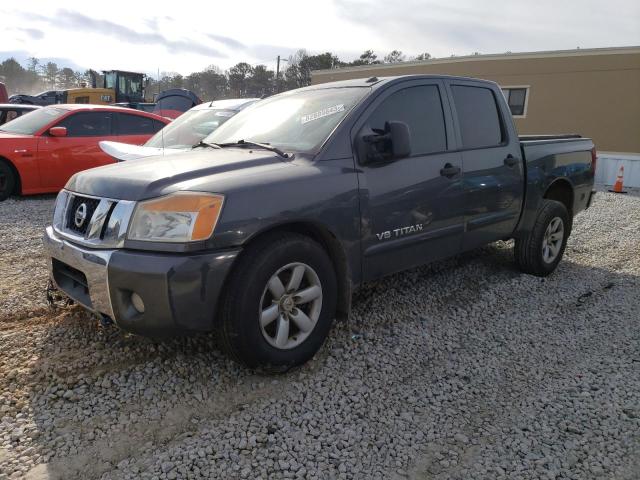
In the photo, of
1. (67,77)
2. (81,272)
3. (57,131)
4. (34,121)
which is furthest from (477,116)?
(67,77)

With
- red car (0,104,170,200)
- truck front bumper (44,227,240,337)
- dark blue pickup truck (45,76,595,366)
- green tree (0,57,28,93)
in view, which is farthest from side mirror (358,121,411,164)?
green tree (0,57,28,93)

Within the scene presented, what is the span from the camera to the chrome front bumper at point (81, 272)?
2.65 meters

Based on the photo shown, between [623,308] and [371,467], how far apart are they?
10.1 ft

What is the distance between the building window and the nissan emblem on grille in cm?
2007

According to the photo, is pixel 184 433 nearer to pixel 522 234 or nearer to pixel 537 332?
pixel 537 332

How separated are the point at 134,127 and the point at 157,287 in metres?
7.30

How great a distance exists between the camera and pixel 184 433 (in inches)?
97.8

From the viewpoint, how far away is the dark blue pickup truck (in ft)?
8.55

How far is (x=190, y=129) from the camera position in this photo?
6852 millimetres

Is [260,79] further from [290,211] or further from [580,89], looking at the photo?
[290,211]

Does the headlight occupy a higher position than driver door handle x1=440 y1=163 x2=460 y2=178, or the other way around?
driver door handle x1=440 y1=163 x2=460 y2=178

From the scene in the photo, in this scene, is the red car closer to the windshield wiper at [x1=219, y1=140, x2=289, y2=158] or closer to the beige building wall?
the windshield wiper at [x1=219, y1=140, x2=289, y2=158]

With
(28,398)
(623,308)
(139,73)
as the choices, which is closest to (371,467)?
(28,398)

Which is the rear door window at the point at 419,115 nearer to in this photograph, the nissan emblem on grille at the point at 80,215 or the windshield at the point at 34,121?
the nissan emblem on grille at the point at 80,215
